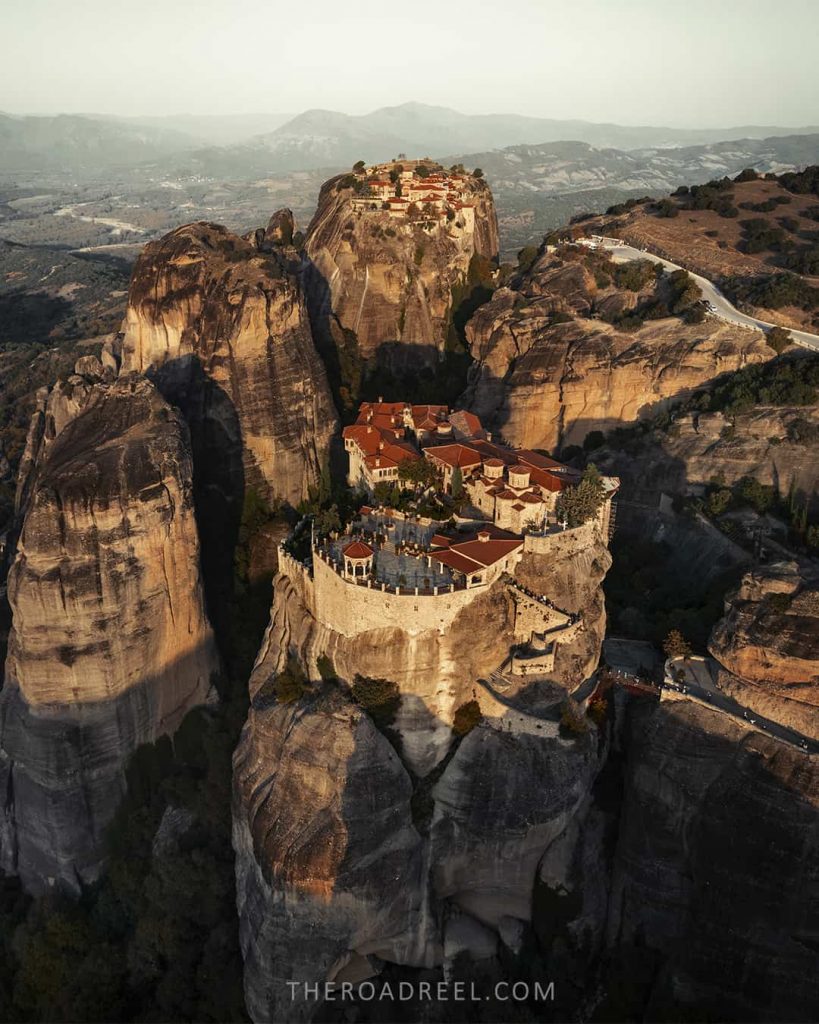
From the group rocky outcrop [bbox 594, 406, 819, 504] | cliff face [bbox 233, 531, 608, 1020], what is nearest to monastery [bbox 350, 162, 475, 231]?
rocky outcrop [bbox 594, 406, 819, 504]

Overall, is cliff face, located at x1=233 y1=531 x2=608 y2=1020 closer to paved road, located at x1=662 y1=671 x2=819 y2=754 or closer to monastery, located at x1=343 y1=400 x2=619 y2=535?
paved road, located at x1=662 y1=671 x2=819 y2=754

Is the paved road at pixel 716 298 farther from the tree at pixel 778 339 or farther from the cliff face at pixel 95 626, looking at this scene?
the cliff face at pixel 95 626

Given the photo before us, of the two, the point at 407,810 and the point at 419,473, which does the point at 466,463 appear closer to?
the point at 419,473

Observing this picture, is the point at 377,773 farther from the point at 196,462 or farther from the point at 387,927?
the point at 196,462

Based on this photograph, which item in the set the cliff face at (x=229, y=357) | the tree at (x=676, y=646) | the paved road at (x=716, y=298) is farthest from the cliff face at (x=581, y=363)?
the tree at (x=676, y=646)

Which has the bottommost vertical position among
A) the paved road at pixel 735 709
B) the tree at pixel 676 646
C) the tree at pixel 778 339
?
the paved road at pixel 735 709

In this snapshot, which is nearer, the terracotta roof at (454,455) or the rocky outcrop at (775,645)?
the rocky outcrop at (775,645)
